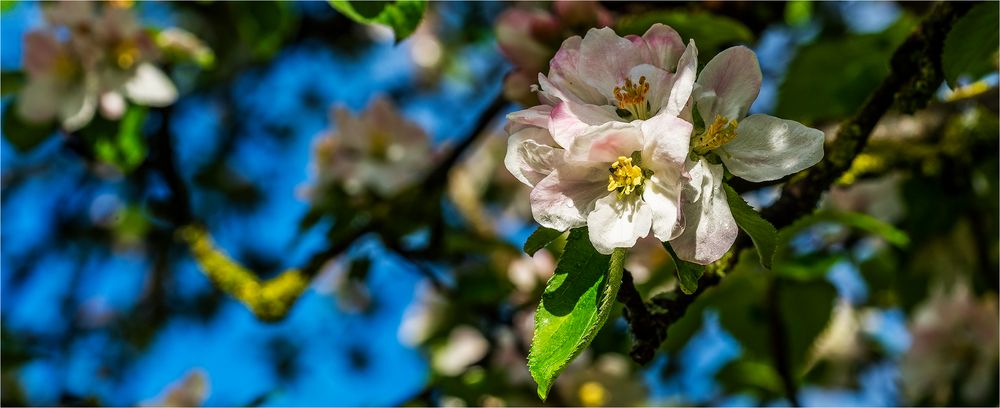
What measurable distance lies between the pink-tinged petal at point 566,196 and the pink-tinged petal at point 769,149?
10 centimetres

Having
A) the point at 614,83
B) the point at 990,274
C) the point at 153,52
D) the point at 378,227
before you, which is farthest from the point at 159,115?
the point at 990,274

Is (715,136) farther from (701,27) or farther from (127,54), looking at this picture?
(127,54)

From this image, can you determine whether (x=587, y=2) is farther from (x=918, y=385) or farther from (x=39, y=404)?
(x=39, y=404)

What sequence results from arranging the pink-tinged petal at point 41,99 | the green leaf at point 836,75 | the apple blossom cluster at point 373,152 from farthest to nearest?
the apple blossom cluster at point 373,152 → the pink-tinged petal at point 41,99 → the green leaf at point 836,75

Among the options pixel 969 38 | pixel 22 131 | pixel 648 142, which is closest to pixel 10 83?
pixel 22 131

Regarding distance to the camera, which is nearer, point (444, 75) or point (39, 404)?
point (39, 404)

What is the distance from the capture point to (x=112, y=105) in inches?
65.1

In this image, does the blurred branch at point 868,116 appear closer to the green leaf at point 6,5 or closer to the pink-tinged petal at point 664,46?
the pink-tinged petal at point 664,46

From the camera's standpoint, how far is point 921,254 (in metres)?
1.59

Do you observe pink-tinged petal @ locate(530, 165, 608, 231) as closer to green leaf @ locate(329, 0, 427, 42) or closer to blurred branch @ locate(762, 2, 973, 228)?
blurred branch @ locate(762, 2, 973, 228)

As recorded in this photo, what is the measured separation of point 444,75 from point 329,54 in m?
0.48

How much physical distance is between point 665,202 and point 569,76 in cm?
12

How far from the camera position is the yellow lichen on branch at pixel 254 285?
1.53 metres

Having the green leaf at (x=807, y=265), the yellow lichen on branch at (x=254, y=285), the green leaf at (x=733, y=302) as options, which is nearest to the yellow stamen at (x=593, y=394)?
the green leaf at (x=733, y=302)
